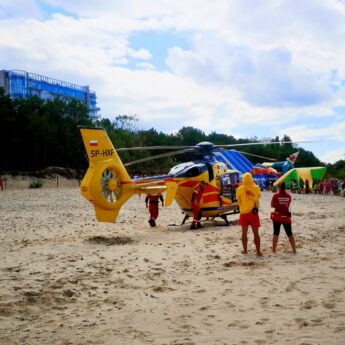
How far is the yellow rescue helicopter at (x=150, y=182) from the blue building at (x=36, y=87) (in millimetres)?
54493

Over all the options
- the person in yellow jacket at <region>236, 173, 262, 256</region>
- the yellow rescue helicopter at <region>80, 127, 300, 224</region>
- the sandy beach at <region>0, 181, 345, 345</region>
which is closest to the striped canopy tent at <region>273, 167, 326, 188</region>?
the yellow rescue helicopter at <region>80, 127, 300, 224</region>

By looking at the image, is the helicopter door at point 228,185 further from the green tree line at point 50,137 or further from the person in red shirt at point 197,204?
the green tree line at point 50,137

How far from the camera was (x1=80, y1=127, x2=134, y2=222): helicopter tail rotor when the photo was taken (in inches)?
481

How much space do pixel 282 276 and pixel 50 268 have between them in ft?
14.1

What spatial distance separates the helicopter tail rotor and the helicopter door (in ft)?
11.7

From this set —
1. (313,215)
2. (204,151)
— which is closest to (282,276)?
(204,151)

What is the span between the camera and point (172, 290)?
698cm

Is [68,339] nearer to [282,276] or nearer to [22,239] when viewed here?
[282,276]

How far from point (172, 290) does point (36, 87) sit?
8392 cm

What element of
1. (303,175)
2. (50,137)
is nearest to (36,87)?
(50,137)

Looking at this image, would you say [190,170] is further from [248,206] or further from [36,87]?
[36,87]

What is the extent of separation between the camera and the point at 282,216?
31.4 feet

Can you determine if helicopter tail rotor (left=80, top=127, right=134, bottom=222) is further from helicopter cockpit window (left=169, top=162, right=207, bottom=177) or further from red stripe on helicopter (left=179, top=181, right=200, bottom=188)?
red stripe on helicopter (left=179, top=181, right=200, bottom=188)

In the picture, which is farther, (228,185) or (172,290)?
(228,185)
